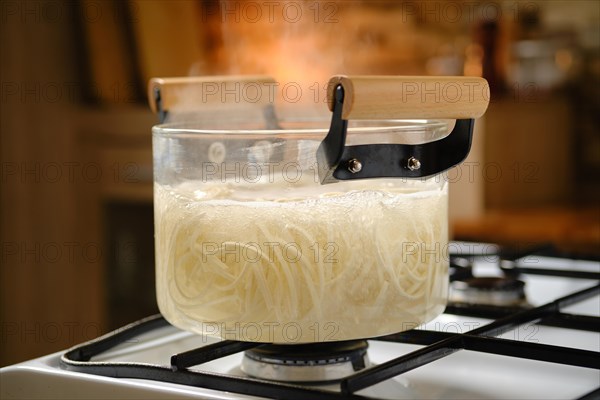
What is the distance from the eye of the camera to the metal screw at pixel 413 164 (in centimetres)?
63

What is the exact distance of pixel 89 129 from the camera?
2283 mm

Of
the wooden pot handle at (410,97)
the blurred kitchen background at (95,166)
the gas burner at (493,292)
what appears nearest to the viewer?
the wooden pot handle at (410,97)

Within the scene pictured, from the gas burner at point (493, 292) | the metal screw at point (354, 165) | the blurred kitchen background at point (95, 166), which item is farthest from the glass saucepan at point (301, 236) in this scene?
the blurred kitchen background at point (95, 166)

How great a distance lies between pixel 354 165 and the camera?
0.60m

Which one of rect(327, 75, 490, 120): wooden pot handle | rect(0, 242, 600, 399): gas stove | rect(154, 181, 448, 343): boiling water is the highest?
rect(327, 75, 490, 120): wooden pot handle

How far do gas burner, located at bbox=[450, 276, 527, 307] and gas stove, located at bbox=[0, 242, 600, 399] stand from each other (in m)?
0.05

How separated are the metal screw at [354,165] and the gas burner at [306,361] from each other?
6.1 inches

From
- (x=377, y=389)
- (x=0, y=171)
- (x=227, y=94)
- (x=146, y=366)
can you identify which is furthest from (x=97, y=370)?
(x=0, y=171)

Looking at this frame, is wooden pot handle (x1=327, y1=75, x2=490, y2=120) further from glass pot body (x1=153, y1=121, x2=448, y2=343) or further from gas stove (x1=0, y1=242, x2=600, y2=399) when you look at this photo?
gas stove (x1=0, y1=242, x2=600, y2=399)

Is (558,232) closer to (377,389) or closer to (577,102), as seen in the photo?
(577,102)

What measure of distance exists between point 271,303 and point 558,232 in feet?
5.60

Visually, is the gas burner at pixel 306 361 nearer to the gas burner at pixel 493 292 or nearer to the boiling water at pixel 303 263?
the boiling water at pixel 303 263

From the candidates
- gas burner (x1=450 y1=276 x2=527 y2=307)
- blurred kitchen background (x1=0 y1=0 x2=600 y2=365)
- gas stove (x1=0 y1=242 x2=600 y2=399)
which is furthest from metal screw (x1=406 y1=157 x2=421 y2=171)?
blurred kitchen background (x1=0 y1=0 x2=600 y2=365)

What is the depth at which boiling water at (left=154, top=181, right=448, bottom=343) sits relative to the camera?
2.07ft
